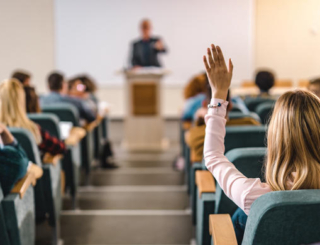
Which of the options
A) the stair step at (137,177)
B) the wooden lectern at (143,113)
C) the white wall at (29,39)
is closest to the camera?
the stair step at (137,177)

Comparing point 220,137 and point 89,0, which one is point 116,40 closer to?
point 89,0

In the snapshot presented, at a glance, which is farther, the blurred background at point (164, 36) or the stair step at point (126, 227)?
the blurred background at point (164, 36)

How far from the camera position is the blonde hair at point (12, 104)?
2.46 metres

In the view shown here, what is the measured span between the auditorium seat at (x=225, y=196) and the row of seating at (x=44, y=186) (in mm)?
833

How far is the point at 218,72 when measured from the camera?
1290 millimetres

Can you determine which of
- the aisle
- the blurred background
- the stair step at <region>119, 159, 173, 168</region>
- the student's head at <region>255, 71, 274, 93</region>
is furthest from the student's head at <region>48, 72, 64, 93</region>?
the blurred background

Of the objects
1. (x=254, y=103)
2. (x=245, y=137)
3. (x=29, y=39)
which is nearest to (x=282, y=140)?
(x=245, y=137)

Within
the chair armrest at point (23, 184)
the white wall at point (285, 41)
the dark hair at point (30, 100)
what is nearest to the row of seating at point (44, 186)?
the chair armrest at point (23, 184)

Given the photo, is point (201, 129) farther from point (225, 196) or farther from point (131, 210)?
point (131, 210)

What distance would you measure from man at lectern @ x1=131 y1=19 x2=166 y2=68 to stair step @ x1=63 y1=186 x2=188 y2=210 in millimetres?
2464

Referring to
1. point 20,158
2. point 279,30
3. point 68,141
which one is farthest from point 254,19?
point 20,158

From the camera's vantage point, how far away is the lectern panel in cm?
577

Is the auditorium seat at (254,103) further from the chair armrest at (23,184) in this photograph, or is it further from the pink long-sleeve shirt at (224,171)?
the pink long-sleeve shirt at (224,171)

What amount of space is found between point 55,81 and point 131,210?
143 cm
